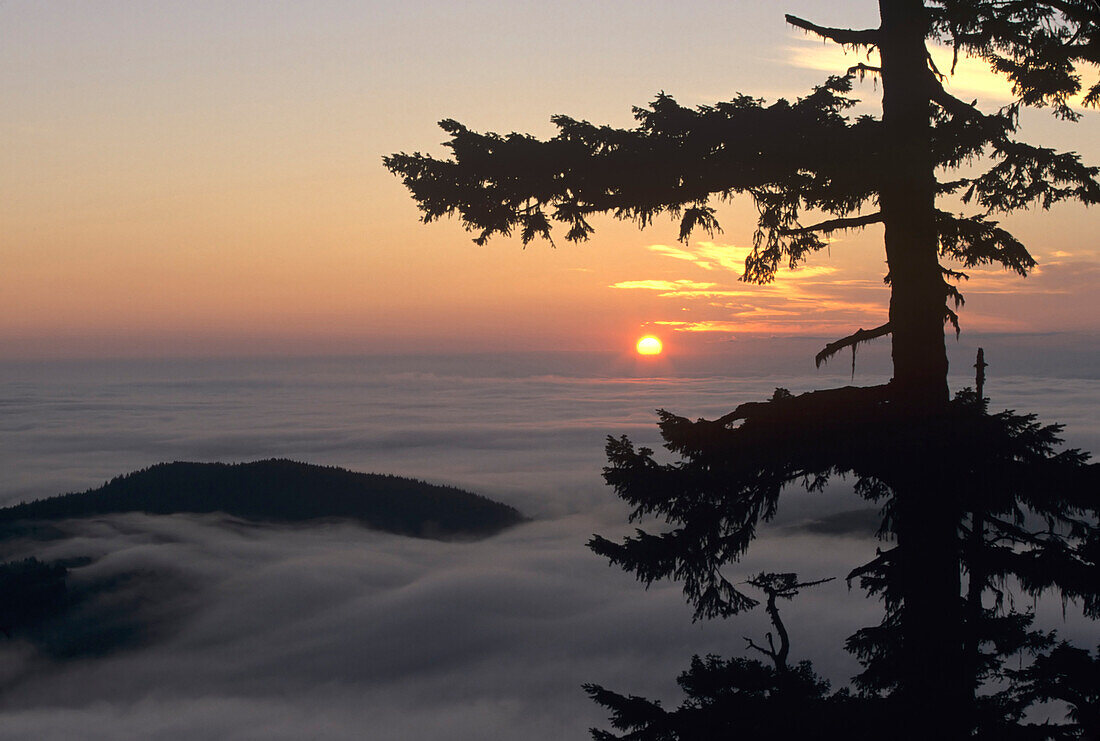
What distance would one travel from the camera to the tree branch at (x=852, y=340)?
33.1 ft

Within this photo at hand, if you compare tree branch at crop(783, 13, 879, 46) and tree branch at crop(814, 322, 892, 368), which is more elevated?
tree branch at crop(783, 13, 879, 46)

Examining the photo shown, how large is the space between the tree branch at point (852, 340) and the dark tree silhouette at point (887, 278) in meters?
0.12

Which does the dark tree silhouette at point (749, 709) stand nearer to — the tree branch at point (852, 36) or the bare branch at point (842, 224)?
the bare branch at point (842, 224)

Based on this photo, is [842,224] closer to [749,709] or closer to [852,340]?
[852,340]

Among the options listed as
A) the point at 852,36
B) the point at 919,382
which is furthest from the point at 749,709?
the point at 852,36

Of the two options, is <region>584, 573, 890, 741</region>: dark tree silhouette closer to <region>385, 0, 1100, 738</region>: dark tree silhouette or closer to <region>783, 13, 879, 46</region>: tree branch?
<region>385, 0, 1100, 738</region>: dark tree silhouette

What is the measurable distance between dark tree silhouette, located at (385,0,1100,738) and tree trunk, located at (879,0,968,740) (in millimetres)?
19

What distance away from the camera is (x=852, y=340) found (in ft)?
35.1

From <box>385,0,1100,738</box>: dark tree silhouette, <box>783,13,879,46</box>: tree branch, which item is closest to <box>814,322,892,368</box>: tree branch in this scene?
<box>385,0,1100,738</box>: dark tree silhouette

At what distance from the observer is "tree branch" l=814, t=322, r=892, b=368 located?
Answer: 10096 millimetres

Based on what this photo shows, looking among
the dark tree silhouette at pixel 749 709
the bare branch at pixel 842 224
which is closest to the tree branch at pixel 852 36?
the bare branch at pixel 842 224

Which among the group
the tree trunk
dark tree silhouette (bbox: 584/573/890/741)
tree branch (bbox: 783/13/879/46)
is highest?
tree branch (bbox: 783/13/879/46)

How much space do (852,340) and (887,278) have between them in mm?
1037

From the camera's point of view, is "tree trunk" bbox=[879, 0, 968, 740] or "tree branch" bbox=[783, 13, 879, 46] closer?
"tree trunk" bbox=[879, 0, 968, 740]
